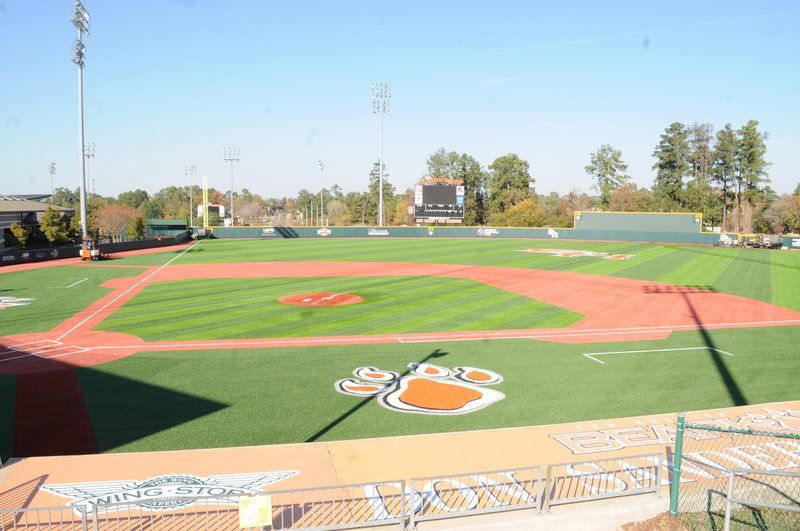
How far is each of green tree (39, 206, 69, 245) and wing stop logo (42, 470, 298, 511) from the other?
5894 cm

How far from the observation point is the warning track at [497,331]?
19.9 meters

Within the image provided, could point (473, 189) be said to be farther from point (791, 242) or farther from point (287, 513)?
point (287, 513)

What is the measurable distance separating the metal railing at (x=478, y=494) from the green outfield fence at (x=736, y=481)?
7.56 feet

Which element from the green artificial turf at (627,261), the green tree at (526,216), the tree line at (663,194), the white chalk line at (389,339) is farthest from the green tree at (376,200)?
the white chalk line at (389,339)

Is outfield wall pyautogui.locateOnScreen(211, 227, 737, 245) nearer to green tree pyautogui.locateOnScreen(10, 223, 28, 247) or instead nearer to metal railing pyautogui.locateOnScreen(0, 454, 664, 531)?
green tree pyautogui.locateOnScreen(10, 223, 28, 247)

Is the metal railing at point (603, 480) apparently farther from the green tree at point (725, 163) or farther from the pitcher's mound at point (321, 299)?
the green tree at point (725, 163)

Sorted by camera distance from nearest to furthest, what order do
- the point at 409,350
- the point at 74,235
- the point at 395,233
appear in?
the point at 409,350, the point at 74,235, the point at 395,233

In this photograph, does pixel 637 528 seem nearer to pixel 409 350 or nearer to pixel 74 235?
pixel 409 350

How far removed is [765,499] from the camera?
954 centimetres

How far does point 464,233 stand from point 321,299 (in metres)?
61.5

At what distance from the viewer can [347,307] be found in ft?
91.0

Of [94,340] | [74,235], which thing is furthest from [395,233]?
[94,340]

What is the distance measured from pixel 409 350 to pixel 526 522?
11.6m

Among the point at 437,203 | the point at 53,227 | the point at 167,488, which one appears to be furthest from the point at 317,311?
the point at 437,203
